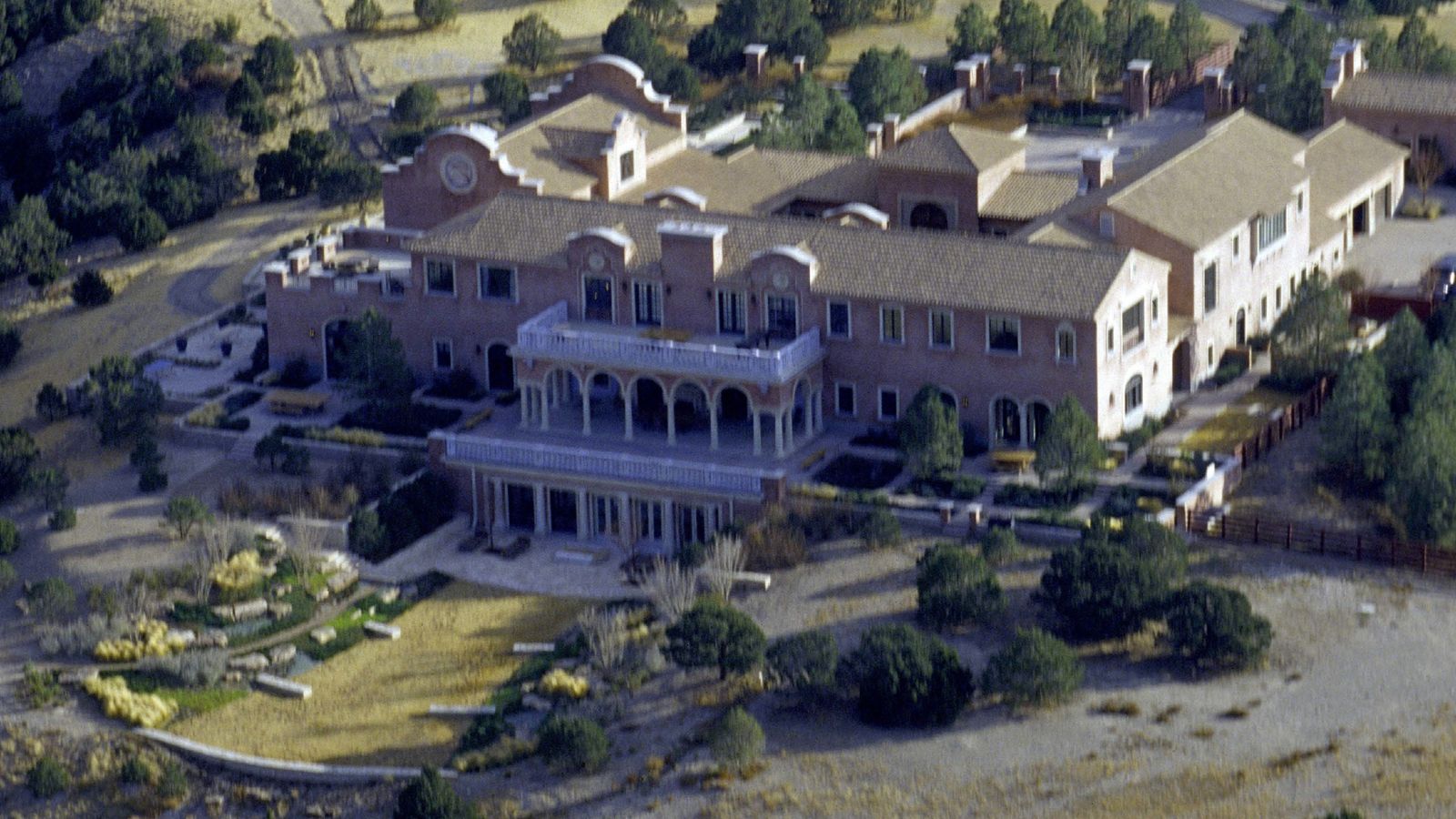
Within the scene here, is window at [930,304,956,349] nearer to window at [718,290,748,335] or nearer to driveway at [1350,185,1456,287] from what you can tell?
window at [718,290,748,335]

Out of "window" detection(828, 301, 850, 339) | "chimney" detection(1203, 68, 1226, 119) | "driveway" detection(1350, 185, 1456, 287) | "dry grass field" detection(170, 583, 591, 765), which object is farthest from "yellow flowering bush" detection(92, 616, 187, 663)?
"chimney" detection(1203, 68, 1226, 119)

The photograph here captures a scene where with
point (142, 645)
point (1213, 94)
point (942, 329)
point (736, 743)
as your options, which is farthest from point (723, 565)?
point (1213, 94)

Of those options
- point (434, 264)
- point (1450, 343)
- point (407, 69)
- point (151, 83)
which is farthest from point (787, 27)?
point (1450, 343)

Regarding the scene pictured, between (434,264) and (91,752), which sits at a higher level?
(434,264)

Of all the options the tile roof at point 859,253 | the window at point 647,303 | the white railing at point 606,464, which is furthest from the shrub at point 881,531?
the window at point 647,303

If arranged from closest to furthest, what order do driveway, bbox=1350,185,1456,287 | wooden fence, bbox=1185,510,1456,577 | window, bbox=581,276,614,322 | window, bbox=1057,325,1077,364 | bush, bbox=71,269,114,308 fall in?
wooden fence, bbox=1185,510,1456,577 < window, bbox=1057,325,1077,364 < window, bbox=581,276,614,322 < driveway, bbox=1350,185,1456,287 < bush, bbox=71,269,114,308

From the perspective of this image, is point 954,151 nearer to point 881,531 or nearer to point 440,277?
point 440,277

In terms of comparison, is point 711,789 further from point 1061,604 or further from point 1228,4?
point 1228,4
